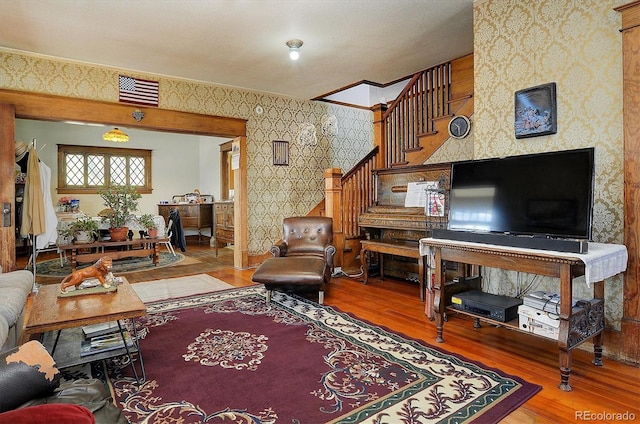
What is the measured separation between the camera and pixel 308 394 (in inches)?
83.9

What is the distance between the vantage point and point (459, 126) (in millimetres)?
4562

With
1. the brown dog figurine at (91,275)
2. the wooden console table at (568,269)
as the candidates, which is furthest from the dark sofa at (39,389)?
the wooden console table at (568,269)

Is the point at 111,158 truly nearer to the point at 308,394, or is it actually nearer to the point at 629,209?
the point at 308,394

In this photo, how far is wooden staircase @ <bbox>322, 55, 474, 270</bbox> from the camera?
495 cm

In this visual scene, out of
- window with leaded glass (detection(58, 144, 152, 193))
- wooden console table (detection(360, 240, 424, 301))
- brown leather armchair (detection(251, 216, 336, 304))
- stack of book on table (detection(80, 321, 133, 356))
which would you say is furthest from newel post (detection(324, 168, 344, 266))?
window with leaded glass (detection(58, 144, 152, 193))

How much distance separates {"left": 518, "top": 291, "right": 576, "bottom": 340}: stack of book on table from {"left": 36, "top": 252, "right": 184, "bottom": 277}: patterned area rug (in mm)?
5581

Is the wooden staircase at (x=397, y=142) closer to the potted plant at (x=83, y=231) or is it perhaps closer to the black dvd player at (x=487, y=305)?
the black dvd player at (x=487, y=305)

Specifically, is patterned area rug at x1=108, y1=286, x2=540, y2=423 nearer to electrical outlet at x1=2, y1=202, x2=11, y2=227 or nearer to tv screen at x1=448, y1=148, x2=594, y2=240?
tv screen at x1=448, y1=148, x2=594, y2=240

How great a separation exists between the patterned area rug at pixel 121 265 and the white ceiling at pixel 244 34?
3.17 metres

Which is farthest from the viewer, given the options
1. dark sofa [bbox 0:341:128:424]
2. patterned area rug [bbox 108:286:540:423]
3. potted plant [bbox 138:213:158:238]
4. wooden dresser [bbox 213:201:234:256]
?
wooden dresser [bbox 213:201:234:256]

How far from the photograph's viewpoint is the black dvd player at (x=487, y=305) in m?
2.63

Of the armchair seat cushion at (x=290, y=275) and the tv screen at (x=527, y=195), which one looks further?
the armchair seat cushion at (x=290, y=275)

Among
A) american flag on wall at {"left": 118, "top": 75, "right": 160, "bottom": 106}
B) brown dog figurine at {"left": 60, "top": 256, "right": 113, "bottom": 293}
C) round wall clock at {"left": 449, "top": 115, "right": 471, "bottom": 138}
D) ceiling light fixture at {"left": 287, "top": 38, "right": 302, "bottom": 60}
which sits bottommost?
brown dog figurine at {"left": 60, "top": 256, "right": 113, "bottom": 293}

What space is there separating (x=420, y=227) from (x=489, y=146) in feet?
4.28
